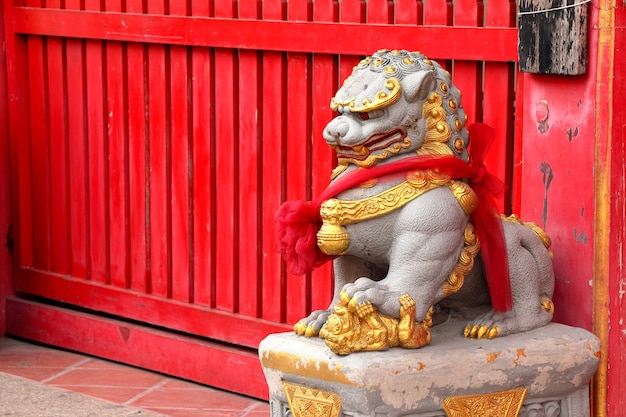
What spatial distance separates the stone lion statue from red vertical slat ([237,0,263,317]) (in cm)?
143

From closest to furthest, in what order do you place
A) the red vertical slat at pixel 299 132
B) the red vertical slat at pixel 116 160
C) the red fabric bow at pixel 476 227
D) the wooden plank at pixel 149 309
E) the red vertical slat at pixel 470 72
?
the red fabric bow at pixel 476 227, the red vertical slat at pixel 470 72, the red vertical slat at pixel 299 132, the wooden plank at pixel 149 309, the red vertical slat at pixel 116 160

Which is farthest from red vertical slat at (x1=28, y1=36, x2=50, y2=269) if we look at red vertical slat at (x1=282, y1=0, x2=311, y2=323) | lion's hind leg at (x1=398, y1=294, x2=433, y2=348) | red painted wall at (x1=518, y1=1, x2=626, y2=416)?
lion's hind leg at (x1=398, y1=294, x2=433, y2=348)

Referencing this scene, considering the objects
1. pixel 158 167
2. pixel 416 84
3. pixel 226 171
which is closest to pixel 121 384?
pixel 158 167

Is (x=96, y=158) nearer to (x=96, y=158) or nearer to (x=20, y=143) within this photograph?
(x=96, y=158)

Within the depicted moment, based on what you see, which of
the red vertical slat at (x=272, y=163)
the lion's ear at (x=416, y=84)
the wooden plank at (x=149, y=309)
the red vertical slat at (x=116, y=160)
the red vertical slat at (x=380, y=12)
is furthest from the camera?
the red vertical slat at (x=116, y=160)

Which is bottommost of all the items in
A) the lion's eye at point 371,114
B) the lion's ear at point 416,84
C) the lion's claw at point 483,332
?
the lion's claw at point 483,332

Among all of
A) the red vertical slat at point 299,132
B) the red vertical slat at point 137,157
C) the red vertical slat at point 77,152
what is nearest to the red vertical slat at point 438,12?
the red vertical slat at point 299,132

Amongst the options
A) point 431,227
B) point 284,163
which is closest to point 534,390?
point 431,227

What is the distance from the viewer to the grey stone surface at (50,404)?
18.2 feet

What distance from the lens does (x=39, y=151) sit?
660cm

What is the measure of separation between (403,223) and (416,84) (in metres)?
0.39

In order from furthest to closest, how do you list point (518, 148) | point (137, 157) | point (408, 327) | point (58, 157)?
point (58, 157)
point (137, 157)
point (518, 148)
point (408, 327)

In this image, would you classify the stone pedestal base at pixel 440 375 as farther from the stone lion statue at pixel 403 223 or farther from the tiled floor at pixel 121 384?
the tiled floor at pixel 121 384

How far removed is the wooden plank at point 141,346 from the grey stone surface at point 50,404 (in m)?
0.42
